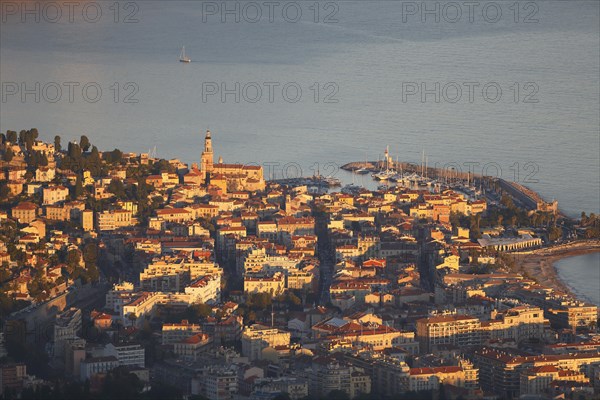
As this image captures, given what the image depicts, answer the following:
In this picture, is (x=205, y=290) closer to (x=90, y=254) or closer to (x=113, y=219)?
(x=90, y=254)

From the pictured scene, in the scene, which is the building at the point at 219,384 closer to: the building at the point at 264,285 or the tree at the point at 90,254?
the building at the point at 264,285

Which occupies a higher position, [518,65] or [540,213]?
[518,65]

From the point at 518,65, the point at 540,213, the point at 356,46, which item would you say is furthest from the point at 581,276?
the point at 356,46

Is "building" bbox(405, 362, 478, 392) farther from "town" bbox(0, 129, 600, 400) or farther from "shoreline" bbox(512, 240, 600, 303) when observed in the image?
"shoreline" bbox(512, 240, 600, 303)

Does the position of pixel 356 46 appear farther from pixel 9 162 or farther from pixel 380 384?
pixel 380 384

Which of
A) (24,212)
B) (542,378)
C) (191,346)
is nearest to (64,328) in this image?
(191,346)

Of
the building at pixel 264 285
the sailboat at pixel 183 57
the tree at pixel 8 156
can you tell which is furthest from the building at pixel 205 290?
the sailboat at pixel 183 57
